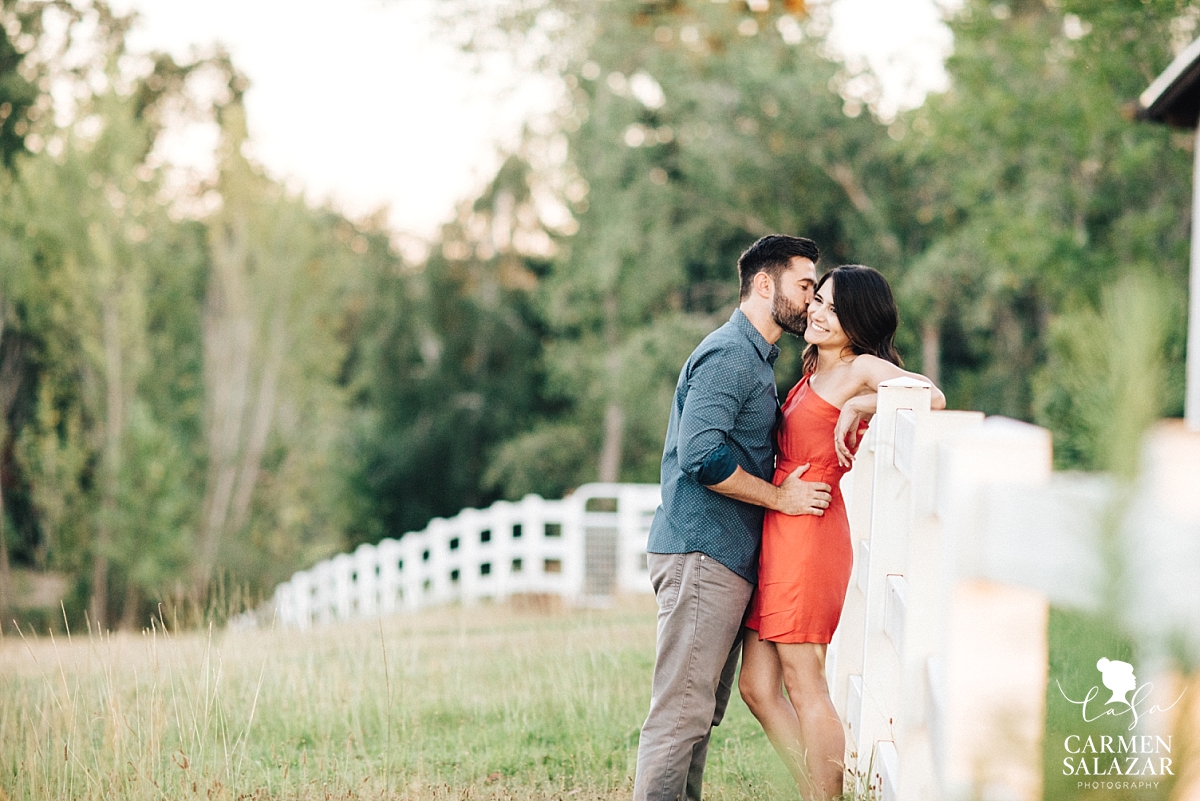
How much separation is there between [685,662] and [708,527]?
44 cm

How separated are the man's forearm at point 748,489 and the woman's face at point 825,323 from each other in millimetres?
544

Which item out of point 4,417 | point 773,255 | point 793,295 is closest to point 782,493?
point 793,295

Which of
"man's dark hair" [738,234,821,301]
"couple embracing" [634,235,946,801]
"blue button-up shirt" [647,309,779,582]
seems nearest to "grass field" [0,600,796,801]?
"couple embracing" [634,235,946,801]

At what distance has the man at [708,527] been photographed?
3527 mm

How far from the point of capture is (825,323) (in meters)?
3.78

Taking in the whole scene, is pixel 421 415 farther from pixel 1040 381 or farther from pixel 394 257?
pixel 1040 381

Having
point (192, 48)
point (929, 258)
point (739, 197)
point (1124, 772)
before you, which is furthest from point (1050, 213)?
point (192, 48)

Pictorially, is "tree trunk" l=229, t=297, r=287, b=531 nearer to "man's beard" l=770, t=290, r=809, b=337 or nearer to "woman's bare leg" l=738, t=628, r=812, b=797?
"man's beard" l=770, t=290, r=809, b=337

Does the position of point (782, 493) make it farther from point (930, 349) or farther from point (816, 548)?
point (930, 349)

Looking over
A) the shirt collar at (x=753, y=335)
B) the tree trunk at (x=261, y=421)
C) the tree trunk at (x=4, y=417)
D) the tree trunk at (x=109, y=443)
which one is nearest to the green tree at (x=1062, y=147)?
the shirt collar at (x=753, y=335)

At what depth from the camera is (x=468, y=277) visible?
3112 cm

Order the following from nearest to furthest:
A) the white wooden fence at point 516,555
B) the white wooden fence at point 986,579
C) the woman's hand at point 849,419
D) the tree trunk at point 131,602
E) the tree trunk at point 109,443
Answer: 1. the white wooden fence at point 986,579
2. the woman's hand at point 849,419
3. the white wooden fence at point 516,555
4. the tree trunk at point 109,443
5. the tree trunk at point 131,602

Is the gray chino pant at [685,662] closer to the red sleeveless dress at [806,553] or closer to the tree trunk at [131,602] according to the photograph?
the red sleeveless dress at [806,553]

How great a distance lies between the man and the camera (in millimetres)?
3527
